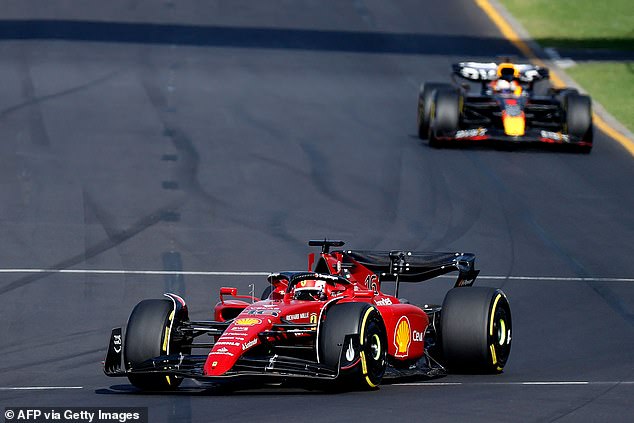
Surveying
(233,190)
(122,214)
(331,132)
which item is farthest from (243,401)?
(331,132)

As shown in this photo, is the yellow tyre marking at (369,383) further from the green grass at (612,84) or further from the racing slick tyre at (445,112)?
the green grass at (612,84)

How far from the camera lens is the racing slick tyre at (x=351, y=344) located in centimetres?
1272

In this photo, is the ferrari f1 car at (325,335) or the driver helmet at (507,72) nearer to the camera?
the ferrari f1 car at (325,335)

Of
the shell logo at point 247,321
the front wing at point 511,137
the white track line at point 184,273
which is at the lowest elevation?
the white track line at point 184,273

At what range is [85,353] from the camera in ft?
52.3

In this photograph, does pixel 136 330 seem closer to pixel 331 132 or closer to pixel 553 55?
pixel 331 132

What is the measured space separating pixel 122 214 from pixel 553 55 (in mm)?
18250

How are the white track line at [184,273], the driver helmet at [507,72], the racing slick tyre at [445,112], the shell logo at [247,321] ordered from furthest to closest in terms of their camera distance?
the driver helmet at [507,72] < the racing slick tyre at [445,112] < the white track line at [184,273] < the shell logo at [247,321]

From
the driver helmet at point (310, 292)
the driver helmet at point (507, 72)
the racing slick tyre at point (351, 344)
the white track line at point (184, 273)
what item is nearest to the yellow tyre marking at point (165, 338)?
the driver helmet at point (310, 292)

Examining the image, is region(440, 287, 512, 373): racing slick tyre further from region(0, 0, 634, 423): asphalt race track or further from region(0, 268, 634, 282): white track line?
region(0, 268, 634, 282): white track line

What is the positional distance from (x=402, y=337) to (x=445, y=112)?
49.4 feet

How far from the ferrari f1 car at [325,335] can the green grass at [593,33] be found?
60.8ft

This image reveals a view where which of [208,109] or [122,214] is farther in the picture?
[208,109]

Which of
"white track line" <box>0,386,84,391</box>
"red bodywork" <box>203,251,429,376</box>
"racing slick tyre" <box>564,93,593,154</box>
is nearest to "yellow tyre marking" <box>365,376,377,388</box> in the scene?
"red bodywork" <box>203,251,429,376</box>
